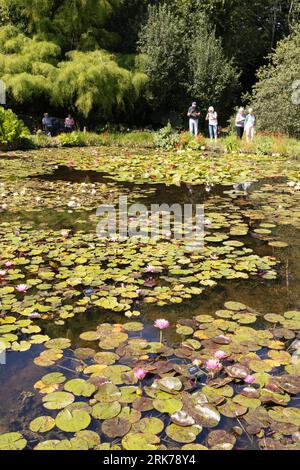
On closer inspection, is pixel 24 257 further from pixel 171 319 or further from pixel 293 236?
pixel 293 236

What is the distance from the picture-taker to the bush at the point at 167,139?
11.7 metres

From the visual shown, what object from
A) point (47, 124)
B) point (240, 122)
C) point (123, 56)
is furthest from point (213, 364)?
point (123, 56)

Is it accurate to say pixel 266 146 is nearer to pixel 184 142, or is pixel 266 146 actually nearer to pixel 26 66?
pixel 184 142

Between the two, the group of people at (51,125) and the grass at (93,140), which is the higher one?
the group of people at (51,125)

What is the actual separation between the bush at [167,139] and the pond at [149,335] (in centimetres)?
740

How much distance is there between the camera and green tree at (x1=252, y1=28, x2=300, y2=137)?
11500 millimetres

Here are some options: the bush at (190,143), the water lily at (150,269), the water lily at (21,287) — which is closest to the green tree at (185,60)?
the bush at (190,143)

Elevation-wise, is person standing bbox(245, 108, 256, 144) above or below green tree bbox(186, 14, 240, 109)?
below

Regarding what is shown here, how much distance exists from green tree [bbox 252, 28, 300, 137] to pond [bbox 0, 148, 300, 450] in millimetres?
8000

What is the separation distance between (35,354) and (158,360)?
22.8 inches

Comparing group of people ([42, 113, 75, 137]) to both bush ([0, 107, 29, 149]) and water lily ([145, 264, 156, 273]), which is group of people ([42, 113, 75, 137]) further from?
water lily ([145, 264, 156, 273])

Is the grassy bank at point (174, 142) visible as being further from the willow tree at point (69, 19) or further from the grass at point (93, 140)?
the willow tree at point (69, 19)

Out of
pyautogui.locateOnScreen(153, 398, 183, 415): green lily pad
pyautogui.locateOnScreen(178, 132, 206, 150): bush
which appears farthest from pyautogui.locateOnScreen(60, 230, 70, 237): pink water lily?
pyautogui.locateOnScreen(178, 132, 206, 150): bush
